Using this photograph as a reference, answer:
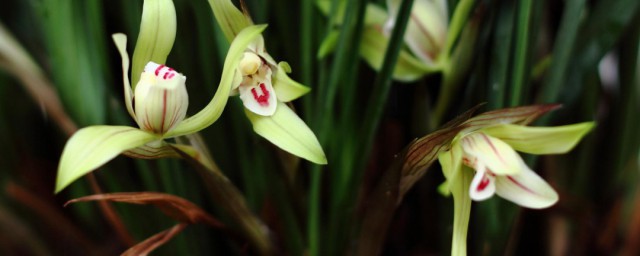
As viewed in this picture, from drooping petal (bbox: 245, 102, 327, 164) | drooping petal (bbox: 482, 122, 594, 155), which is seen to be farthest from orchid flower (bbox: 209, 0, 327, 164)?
drooping petal (bbox: 482, 122, 594, 155)

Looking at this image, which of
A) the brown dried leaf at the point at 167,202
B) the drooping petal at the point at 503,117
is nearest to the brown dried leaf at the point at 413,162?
the drooping petal at the point at 503,117

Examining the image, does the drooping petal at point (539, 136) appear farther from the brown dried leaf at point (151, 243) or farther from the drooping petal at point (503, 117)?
the brown dried leaf at point (151, 243)

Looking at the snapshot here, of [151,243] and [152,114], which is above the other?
[152,114]

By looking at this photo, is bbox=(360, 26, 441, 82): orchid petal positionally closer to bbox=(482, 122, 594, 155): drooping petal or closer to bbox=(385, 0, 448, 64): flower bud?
bbox=(385, 0, 448, 64): flower bud

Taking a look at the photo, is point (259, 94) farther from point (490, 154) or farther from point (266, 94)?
point (490, 154)

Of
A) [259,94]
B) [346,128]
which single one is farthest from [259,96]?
[346,128]

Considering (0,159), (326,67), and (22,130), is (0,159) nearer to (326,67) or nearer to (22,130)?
(22,130)
